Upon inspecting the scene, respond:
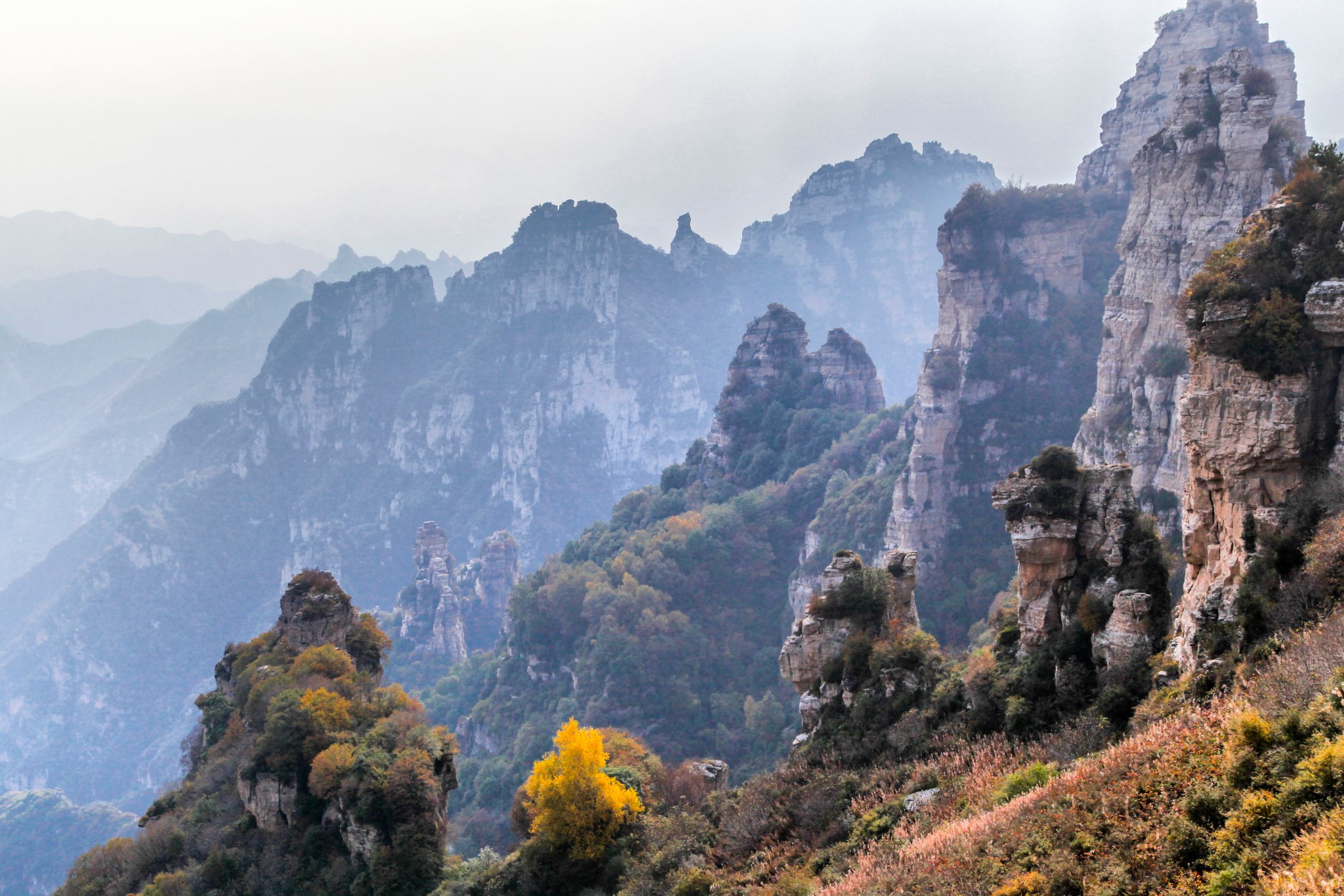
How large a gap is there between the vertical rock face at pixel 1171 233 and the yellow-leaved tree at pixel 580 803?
28975 mm

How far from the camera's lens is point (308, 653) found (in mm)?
34656

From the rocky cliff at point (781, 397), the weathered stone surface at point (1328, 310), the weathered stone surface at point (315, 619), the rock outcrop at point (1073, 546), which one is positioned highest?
the rocky cliff at point (781, 397)

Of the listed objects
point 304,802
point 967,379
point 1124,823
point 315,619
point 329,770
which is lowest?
point 1124,823

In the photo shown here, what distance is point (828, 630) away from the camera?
2806cm

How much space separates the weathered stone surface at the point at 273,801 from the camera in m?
28.6

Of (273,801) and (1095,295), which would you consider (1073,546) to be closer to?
(273,801)

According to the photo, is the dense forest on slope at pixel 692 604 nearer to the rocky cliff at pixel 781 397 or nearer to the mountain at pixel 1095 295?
the rocky cliff at pixel 781 397

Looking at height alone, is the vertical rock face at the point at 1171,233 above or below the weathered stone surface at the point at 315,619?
above

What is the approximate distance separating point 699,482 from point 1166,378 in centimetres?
5939

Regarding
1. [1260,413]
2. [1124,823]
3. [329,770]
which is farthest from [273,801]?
[1260,413]

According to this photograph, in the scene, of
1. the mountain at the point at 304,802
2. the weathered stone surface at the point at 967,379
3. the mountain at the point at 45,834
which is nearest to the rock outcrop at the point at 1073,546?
the mountain at the point at 304,802

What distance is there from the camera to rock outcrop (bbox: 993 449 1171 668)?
19.4 metres

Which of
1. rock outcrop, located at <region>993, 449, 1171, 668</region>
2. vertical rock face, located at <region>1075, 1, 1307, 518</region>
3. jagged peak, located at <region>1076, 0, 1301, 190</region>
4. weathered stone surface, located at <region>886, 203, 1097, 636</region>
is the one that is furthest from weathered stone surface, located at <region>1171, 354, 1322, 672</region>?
jagged peak, located at <region>1076, 0, 1301, 190</region>

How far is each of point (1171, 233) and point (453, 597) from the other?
9477cm
